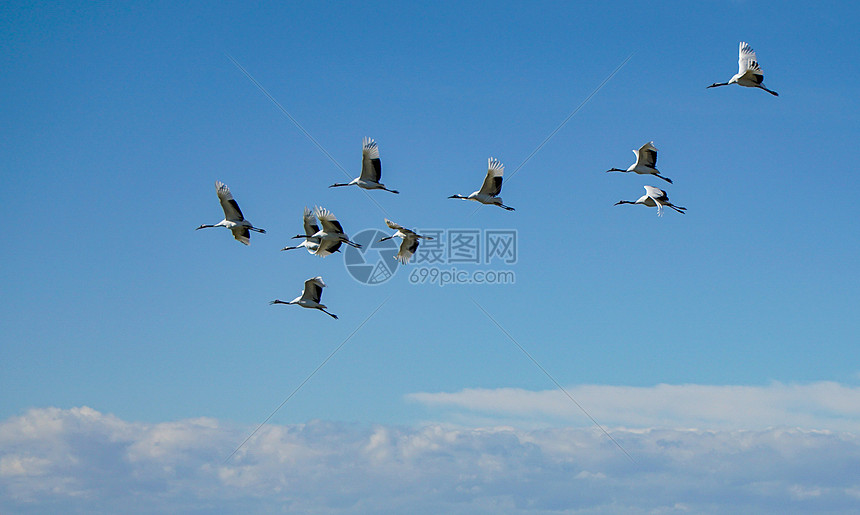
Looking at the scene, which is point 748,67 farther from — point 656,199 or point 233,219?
point 233,219

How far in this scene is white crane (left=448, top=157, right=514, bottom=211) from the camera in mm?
61688

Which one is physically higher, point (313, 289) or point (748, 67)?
point (748, 67)

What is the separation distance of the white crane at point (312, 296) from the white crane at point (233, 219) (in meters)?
5.15

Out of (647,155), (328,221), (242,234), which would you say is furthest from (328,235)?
(647,155)

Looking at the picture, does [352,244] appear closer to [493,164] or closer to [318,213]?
[318,213]

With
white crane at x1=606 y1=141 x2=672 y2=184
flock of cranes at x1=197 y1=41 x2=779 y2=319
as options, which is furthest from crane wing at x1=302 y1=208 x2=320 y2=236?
white crane at x1=606 y1=141 x2=672 y2=184

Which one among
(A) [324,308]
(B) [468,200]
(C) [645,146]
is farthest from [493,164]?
(A) [324,308]

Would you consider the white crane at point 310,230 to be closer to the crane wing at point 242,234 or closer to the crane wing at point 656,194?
the crane wing at point 242,234

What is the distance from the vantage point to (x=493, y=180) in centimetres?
6231

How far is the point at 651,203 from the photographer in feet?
210

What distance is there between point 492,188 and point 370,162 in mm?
7204

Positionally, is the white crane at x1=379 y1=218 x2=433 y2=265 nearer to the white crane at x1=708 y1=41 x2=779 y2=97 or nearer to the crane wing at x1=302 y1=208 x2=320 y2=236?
the crane wing at x1=302 y1=208 x2=320 y2=236

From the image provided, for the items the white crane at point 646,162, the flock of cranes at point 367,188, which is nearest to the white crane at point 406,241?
the flock of cranes at point 367,188

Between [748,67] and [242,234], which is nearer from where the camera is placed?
[748,67]
